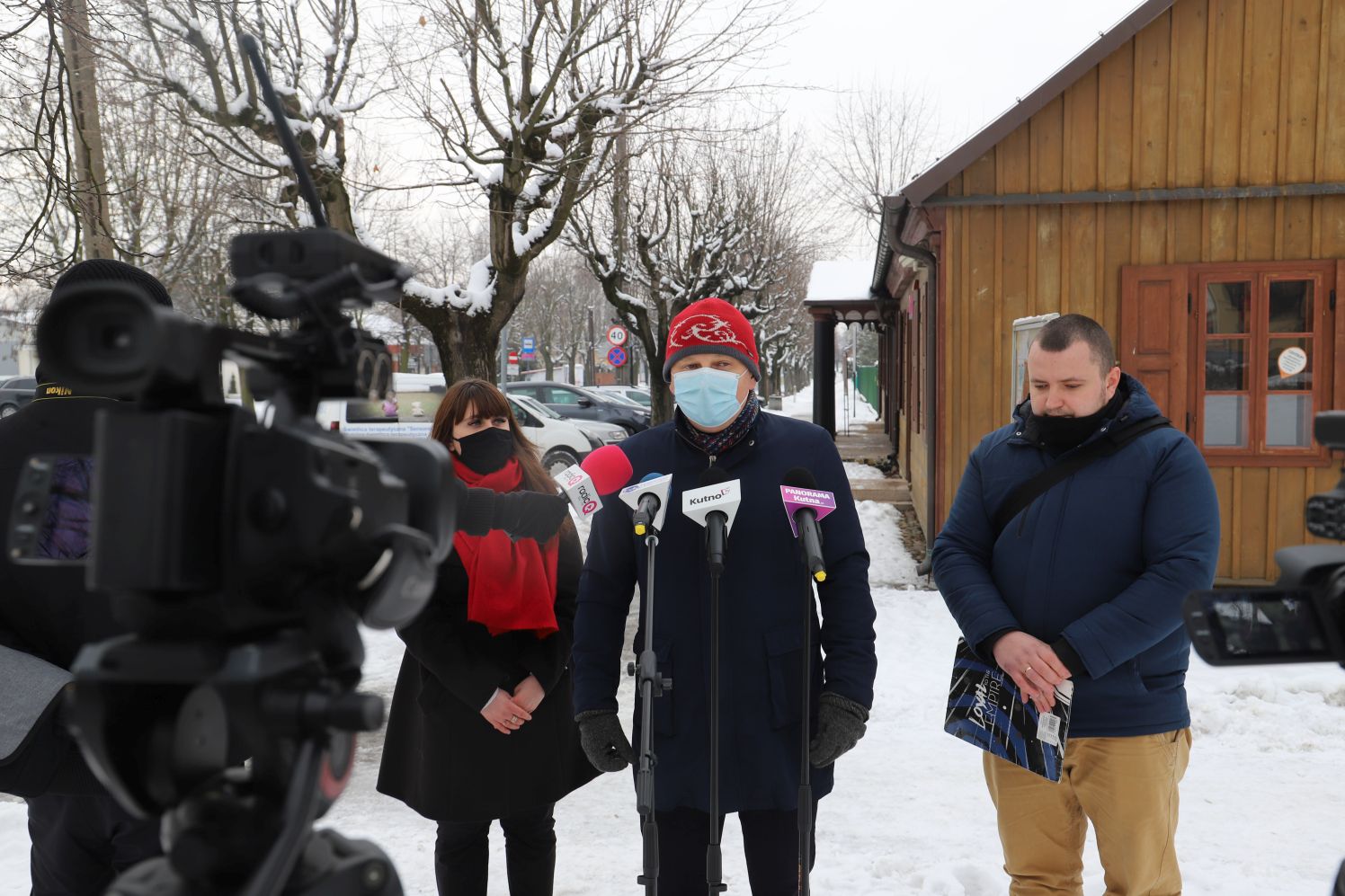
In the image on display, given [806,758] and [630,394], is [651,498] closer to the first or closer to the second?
[806,758]

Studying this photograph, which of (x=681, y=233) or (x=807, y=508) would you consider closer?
(x=807, y=508)

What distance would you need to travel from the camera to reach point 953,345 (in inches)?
351

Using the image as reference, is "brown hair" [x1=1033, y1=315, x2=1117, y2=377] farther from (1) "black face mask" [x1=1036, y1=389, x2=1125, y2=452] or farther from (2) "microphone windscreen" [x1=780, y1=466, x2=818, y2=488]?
(2) "microphone windscreen" [x1=780, y1=466, x2=818, y2=488]

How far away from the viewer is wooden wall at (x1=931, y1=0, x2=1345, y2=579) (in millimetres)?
8234

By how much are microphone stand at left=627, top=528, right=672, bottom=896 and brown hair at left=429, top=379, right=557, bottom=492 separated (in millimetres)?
826

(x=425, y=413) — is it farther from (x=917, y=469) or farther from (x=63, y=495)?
(x=63, y=495)

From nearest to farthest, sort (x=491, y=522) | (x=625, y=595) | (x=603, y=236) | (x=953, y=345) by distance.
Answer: (x=491, y=522) → (x=625, y=595) → (x=953, y=345) → (x=603, y=236)

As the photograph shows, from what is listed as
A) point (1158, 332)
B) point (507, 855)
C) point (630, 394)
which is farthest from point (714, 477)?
point (630, 394)

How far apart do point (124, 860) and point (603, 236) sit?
21.0 meters

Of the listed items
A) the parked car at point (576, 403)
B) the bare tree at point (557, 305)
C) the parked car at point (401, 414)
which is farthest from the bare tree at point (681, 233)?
the bare tree at point (557, 305)

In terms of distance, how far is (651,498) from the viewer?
2.71 metres

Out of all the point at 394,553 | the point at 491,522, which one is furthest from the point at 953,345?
the point at 394,553

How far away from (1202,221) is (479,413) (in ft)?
23.5

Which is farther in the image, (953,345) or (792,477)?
(953,345)
